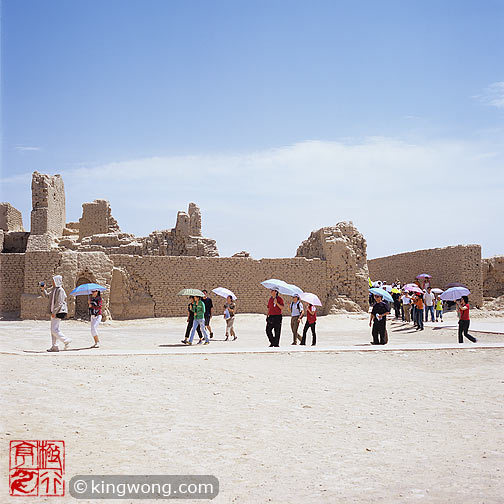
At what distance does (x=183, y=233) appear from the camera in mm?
32344

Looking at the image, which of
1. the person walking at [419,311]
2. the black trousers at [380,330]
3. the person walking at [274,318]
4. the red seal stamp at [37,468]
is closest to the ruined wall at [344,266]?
the person walking at [419,311]

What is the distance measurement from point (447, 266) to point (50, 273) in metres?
21.3

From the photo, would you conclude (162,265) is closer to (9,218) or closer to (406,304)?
(406,304)

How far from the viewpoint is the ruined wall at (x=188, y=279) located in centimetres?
2555

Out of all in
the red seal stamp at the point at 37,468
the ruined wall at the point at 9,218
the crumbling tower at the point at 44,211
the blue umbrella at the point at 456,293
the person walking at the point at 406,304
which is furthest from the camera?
the ruined wall at the point at 9,218

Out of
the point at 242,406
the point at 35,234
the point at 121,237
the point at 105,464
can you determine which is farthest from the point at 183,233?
the point at 105,464

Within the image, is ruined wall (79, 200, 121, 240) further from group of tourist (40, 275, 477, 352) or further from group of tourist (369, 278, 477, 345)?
group of tourist (40, 275, 477, 352)

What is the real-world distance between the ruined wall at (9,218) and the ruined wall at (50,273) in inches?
478

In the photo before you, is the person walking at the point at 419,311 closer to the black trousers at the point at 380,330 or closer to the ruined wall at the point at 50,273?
the black trousers at the point at 380,330

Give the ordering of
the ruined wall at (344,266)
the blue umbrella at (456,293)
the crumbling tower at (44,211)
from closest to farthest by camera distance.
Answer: the blue umbrella at (456,293) < the crumbling tower at (44,211) < the ruined wall at (344,266)

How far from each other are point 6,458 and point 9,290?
66.2ft

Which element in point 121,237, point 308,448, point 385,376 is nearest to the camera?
point 308,448

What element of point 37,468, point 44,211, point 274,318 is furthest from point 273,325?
point 44,211

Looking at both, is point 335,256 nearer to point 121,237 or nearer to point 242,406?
point 121,237
